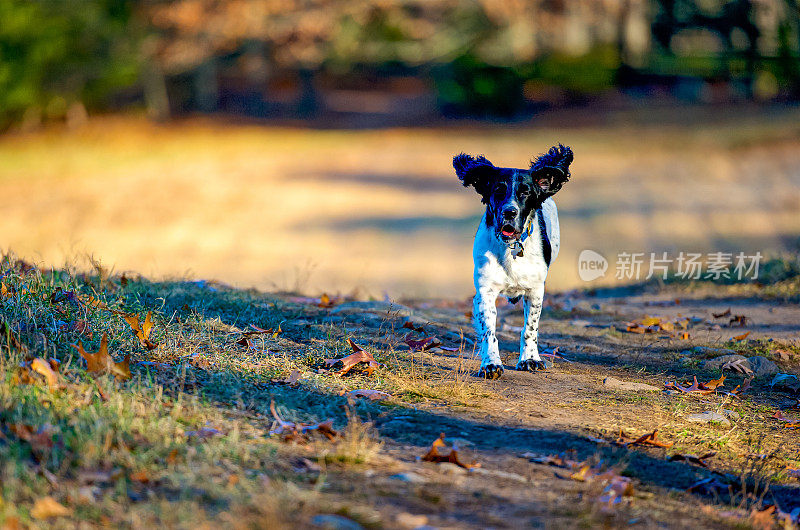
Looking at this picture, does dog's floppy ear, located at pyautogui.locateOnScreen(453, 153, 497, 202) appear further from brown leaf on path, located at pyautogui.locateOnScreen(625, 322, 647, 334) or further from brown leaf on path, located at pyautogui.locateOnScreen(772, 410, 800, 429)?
brown leaf on path, located at pyautogui.locateOnScreen(625, 322, 647, 334)

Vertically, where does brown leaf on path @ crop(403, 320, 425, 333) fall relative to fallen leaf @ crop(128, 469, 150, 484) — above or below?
above

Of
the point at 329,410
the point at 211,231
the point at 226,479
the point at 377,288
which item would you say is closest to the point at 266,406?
the point at 329,410

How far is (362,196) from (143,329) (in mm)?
15112

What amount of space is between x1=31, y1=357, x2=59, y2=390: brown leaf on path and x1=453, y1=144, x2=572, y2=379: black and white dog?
2.61 metres

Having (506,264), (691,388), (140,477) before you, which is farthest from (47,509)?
(691,388)

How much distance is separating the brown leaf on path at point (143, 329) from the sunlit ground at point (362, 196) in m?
5.76

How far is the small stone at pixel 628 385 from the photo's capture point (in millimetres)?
5668

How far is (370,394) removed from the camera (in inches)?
192

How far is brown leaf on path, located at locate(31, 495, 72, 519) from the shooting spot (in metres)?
3.16

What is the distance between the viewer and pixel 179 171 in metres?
22.6

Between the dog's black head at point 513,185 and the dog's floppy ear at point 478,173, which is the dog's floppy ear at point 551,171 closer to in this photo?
the dog's black head at point 513,185

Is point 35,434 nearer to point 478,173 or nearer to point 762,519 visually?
point 478,173

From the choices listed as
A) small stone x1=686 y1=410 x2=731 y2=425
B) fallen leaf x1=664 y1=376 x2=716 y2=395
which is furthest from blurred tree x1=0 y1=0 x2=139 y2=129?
small stone x1=686 y1=410 x2=731 y2=425

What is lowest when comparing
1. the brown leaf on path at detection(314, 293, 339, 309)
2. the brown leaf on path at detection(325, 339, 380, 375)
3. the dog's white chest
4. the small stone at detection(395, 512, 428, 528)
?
the small stone at detection(395, 512, 428, 528)
